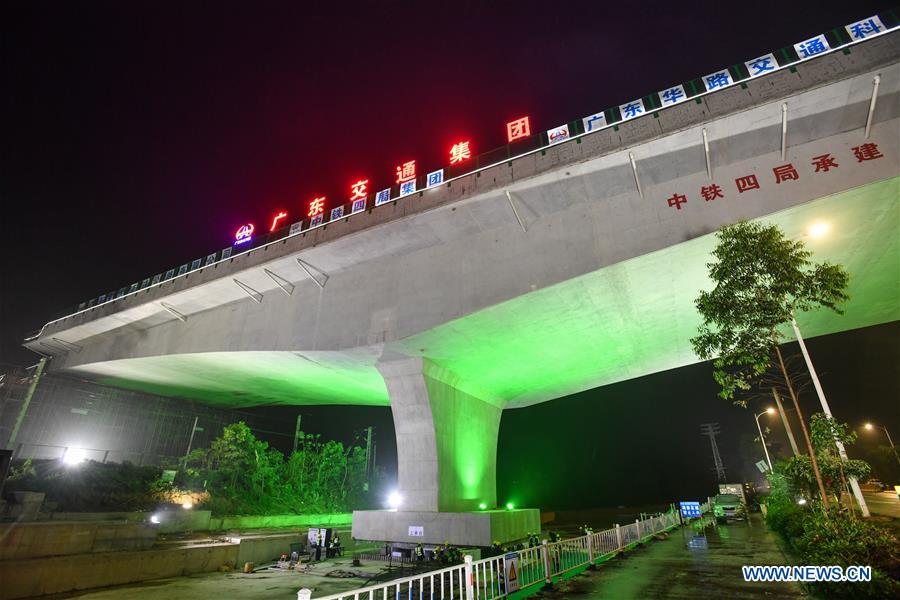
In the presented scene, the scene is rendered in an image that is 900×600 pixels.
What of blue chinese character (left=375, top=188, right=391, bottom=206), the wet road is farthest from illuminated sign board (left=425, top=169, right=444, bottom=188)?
the wet road

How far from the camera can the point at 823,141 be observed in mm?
13344

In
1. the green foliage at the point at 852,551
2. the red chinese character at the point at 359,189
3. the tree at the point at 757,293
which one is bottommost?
the green foliage at the point at 852,551

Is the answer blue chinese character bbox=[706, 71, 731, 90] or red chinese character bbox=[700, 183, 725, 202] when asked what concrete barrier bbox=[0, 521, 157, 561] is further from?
blue chinese character bbox=[706, 71, 731, 90]

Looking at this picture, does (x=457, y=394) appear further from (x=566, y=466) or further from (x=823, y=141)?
(x=566, y=466)

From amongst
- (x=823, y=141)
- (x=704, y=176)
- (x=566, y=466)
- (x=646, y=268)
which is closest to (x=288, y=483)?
(x=646, y=268)

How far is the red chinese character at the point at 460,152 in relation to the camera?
703 inches

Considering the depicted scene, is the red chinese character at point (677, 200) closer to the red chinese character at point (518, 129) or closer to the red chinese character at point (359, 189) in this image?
the red chinese character at point (518, 129)

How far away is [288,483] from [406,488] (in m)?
18.5


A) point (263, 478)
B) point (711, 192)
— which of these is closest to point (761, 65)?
point (711, 192)

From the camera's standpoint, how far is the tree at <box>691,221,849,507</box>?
1019cm

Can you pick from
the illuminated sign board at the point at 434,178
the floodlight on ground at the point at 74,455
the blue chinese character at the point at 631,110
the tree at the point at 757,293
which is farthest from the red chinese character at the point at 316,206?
the floodlight on ground at the point at 74,455

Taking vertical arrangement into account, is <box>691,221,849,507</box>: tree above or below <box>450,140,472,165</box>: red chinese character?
below

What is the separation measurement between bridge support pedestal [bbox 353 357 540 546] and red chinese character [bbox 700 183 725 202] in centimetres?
1290

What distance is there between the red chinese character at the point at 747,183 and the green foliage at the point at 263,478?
3387 cm
